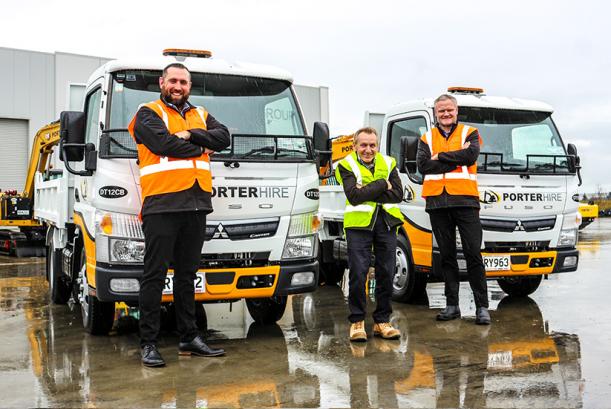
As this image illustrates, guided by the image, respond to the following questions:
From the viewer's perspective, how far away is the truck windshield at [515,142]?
782 cm

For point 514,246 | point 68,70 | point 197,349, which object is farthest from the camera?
point 68,70

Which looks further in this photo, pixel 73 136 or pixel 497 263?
pixel 497 263

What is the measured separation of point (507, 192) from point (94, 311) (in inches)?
171

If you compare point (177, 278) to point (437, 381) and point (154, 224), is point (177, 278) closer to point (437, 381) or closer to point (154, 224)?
point (154, 224)

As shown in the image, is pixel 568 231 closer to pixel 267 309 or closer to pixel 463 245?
pixel 463 245

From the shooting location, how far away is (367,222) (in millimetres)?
6148

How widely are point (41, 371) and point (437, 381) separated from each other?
9.35ft

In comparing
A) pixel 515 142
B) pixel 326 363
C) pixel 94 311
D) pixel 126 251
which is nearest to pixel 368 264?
pixel 326 363

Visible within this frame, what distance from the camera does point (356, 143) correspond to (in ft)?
20.5

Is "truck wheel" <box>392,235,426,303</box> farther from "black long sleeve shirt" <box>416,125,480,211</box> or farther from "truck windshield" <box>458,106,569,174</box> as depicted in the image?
"truck windshield" <box>458,106,569,174</box>

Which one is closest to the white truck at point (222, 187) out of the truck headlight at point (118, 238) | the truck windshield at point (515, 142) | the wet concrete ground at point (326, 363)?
the truck headlight at point (118, 238)

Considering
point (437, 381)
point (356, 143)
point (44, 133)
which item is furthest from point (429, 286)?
point (44, 133)

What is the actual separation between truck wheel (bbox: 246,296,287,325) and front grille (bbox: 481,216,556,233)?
233 centimetres

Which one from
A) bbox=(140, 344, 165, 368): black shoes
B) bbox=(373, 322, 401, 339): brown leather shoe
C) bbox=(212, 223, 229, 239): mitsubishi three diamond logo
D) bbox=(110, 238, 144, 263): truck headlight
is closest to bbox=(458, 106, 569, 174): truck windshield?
bbox=(373, 322, 401, 339): brown leather shoe
